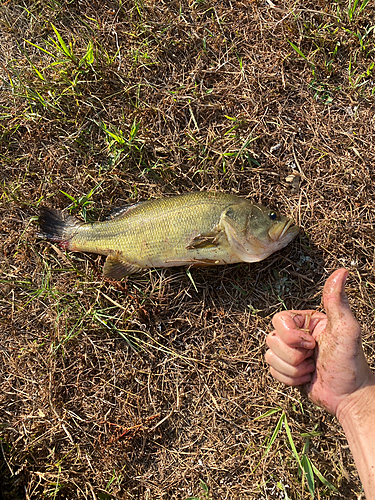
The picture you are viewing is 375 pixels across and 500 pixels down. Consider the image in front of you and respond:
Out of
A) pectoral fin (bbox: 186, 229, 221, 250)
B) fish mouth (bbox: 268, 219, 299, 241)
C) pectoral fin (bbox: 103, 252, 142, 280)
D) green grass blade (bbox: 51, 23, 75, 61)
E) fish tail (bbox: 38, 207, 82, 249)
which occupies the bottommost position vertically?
pectoral fin (bbox: 103, 252, 142, 280)

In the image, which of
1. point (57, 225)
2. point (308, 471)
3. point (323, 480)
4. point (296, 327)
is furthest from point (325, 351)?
point (57, 225)

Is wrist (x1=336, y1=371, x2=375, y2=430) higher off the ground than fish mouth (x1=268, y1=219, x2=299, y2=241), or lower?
lower

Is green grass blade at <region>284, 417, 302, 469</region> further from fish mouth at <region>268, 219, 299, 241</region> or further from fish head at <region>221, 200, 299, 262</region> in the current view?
fish mouth at <region>268, 219, 299, 241</region>

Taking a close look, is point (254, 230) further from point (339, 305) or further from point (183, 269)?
point (339, 305)

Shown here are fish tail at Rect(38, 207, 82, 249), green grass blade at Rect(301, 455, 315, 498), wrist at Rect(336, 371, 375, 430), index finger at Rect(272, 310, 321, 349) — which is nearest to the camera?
wrist at Rect(336, 371, 375, 430)

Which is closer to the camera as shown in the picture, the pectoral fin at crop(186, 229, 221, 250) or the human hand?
the human hand

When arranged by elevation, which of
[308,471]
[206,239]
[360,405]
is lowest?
[308,471]

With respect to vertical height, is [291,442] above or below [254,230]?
below

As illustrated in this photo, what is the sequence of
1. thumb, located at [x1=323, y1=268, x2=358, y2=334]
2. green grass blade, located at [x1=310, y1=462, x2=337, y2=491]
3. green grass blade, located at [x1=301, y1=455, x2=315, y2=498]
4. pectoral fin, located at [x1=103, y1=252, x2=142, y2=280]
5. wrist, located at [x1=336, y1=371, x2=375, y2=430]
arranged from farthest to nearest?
pectoral fin, located at [x1=103, y1=252, x2=142, y2=280]
green grass blade, located at [x1=310, y1=462, x2=337, y2=491]
green grass blade, located at [x1=301, y1=455, x2=315, y2=498]
wrist, located at [x1=336, y1=371, x2=375, y2=430]
thumb, located at [x1=323, y1=268, x2=358, y2=334]

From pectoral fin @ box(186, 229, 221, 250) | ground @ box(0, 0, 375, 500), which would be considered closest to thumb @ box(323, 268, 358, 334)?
ground @ box(0, 0, 375, 500)
